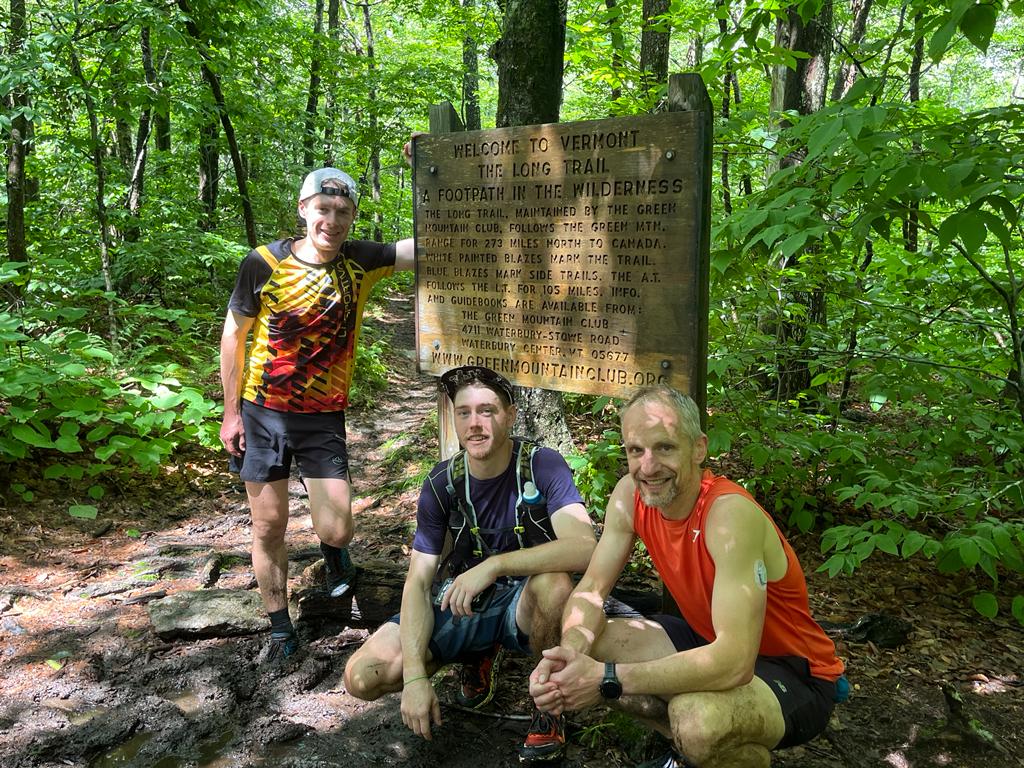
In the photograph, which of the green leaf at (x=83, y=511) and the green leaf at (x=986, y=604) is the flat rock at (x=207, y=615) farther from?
the green leaf at (x=986, y=604)

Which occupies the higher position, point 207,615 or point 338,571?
point 338,571

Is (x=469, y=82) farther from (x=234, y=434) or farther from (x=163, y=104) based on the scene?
(x=234, y=434)

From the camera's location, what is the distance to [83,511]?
4980mm

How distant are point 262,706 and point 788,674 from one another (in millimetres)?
2317

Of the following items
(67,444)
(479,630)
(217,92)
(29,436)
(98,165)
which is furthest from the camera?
(217,92)

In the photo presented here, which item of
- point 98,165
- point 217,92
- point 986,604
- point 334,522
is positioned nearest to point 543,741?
point 334,522

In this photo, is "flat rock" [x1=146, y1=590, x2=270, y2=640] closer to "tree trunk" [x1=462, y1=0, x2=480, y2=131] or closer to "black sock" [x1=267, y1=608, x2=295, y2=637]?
"black sock" [x1=267, y1=608, x2=295, y2=637]

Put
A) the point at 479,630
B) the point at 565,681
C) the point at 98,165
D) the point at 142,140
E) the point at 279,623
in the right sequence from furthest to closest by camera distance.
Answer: the point at 142,140
the point at 98,165
the point at 279,623
the point at 479,630
the point at 565,681

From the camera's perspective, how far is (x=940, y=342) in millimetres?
4973

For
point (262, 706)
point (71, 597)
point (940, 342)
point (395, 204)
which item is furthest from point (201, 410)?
point (395, 204)

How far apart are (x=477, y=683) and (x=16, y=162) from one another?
694 cm

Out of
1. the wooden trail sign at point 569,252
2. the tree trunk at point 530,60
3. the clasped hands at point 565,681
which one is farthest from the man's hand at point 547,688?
the tree trunk at point 530,60

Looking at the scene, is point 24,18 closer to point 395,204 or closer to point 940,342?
point 940,342

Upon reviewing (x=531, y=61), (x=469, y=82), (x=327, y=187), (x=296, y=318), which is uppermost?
(x=469, y=82)
